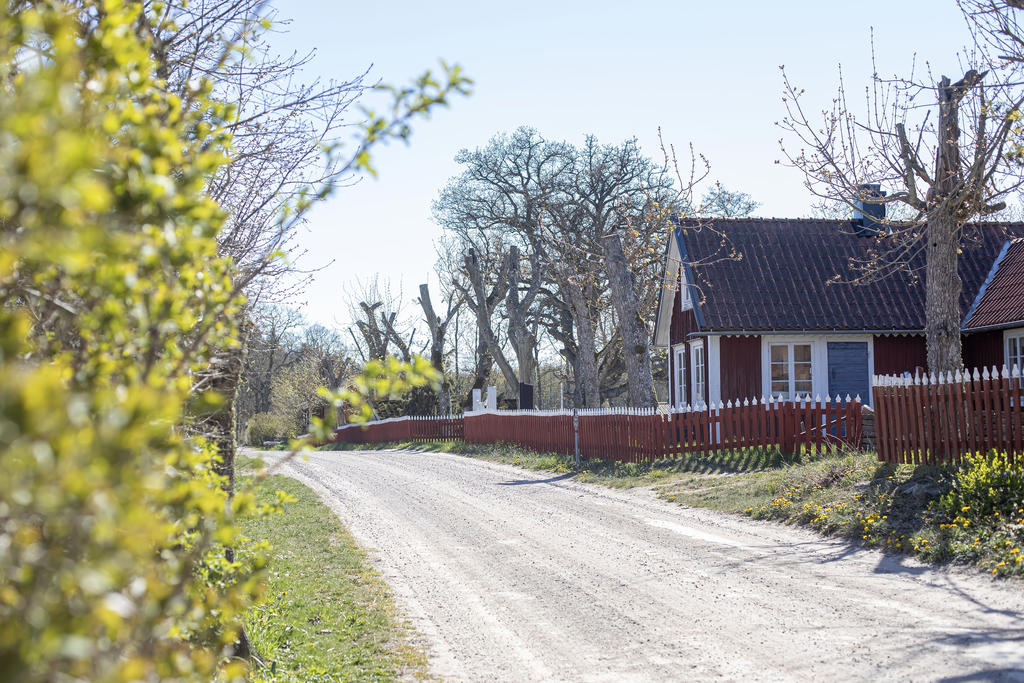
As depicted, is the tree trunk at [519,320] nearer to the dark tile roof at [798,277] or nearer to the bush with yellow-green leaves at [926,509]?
the dark tile roof at [798,277]

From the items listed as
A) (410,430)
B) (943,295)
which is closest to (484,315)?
(410,430)

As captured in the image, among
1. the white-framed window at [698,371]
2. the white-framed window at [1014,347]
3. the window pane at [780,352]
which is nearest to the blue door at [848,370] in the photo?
the window pane at [780,352]

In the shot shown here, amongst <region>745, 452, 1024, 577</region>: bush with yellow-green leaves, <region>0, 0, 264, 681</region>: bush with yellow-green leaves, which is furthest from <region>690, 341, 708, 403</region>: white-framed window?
<region>0, 0, 264, 681</region>: bush with yellow-green leaves

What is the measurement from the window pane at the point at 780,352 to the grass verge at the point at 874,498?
619cm

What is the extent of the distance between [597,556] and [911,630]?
12.6ft

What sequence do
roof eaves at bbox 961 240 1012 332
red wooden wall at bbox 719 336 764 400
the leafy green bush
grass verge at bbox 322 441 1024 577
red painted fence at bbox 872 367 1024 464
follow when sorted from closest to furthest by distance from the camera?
1. grass verge at bbox 322 441 1024 577
2. the leafy green bush
3. red painted fence at bbox 872 367 1024 464
4. roof eaves at bbox 961 240 1012 332
5. red wooden wall at bbox 719 336 764 400

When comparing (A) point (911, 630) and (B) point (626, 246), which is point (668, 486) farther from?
(B) point (626, 246)

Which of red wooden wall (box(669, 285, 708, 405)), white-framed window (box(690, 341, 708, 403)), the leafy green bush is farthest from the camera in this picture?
red wooden wall (box(669, 285, 708, 405))

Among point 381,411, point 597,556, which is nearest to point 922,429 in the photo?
point 597,556

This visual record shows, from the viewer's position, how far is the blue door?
22.8 m

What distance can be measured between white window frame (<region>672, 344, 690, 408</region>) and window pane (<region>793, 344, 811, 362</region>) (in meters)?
3.10

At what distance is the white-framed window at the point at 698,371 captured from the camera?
23.6 m

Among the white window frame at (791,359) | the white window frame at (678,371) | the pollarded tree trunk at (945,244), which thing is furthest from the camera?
the white window frame at (678,371)

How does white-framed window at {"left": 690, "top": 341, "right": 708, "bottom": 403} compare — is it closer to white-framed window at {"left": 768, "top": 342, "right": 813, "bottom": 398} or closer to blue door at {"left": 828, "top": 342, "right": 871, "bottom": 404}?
white-framed window at {"left": 768, "top": 342, "right": 813, "bottom": 398}
